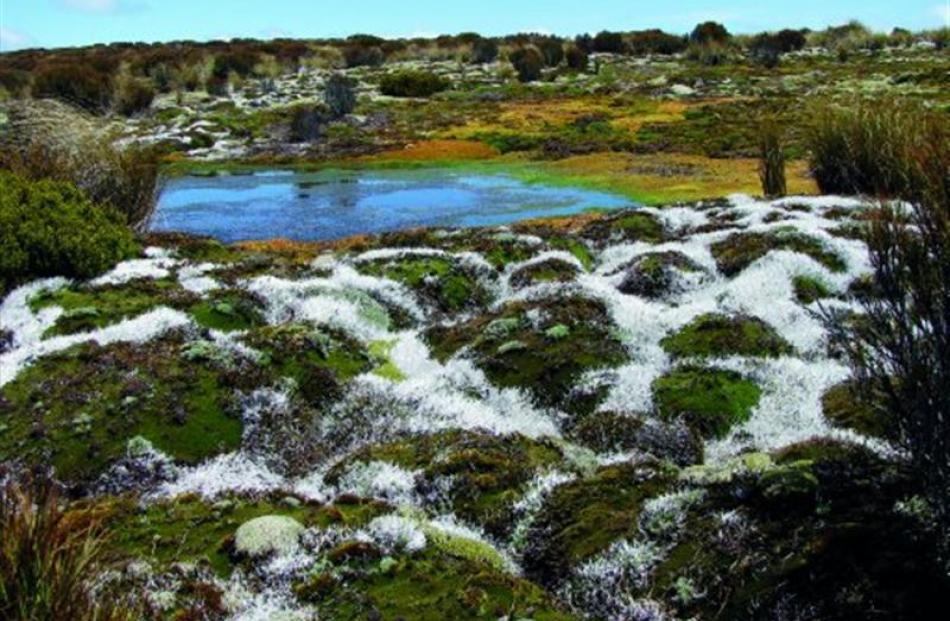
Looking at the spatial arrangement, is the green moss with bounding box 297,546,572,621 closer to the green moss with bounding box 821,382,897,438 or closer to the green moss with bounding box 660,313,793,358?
→ the green moss with bounding box 821,382,897,438

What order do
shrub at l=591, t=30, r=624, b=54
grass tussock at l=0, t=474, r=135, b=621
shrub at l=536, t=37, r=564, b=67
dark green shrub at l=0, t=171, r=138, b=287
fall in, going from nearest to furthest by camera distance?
grass tussock at l=0, t=474, r=135, b=621
dark green shrub at l=0, t=171, r=138, b=287
shrub at l=536, t=37, r=564, b=67
shrub at l=591, t=30, r=624, b=54

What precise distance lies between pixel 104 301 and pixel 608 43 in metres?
114

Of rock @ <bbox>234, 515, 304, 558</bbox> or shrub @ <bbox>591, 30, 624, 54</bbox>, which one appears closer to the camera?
rock @ <bbox>234, 515, 304, 558</bbox>

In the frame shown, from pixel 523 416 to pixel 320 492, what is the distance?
3.75 metres

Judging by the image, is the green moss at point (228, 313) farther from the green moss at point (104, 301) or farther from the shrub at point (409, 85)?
the shrub at point (409, 85)

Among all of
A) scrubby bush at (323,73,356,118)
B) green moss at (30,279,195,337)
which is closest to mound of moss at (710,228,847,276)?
green moss at (30,279,195,337)

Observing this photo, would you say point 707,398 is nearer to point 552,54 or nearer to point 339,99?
→ point 339,99

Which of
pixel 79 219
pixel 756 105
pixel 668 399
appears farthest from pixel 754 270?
pixel 756 105

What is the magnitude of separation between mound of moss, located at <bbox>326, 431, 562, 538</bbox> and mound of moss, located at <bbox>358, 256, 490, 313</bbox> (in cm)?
695

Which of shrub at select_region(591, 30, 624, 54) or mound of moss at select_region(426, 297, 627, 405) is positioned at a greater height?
shrub at select_region(591, 30, 624, 54)

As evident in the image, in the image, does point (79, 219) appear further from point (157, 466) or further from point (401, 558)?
point (401, 558)

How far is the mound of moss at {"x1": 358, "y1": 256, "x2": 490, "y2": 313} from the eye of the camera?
19625 mm

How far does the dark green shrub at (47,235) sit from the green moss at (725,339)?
40.5 ft

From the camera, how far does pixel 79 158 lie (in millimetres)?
24531
